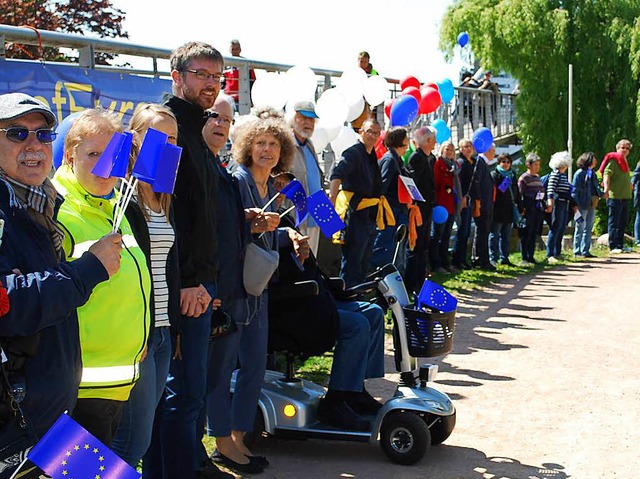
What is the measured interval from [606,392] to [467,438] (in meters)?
1.66

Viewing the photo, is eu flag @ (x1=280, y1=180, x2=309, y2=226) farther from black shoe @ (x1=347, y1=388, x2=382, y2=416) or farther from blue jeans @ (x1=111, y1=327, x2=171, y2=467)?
blue jeans @ (x1=111, y1=327, x2=171, y2=467)

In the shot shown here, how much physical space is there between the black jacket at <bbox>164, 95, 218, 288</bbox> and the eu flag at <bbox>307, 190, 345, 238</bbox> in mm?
1253

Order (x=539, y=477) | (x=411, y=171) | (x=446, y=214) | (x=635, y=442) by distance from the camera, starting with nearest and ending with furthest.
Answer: (x=539, y=477) → (x=635, y=442) → (x=411, y=171) → (x=446, y=214)

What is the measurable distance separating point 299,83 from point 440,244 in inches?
212

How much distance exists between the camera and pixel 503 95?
24.5m

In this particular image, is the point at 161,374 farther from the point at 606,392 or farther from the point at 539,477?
Result: the point at 606,392

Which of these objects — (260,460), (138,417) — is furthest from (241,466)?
(138,417)

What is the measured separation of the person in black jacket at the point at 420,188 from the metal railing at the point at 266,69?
131cm

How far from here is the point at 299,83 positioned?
8.76m

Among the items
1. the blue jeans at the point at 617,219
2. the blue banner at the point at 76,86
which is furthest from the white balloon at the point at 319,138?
the blue jeans at the point at 617,219

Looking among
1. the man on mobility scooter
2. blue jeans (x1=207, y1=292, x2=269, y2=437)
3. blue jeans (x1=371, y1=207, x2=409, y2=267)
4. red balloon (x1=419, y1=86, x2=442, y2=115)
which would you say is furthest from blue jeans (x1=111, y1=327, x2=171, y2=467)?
red balloon (x1=419, y1=86, x2=442, y2=115)

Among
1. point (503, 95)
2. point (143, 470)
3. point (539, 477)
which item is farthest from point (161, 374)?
point (503, 95)

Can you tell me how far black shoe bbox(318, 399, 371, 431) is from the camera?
559 centimetres

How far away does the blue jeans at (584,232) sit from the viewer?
1666cm
